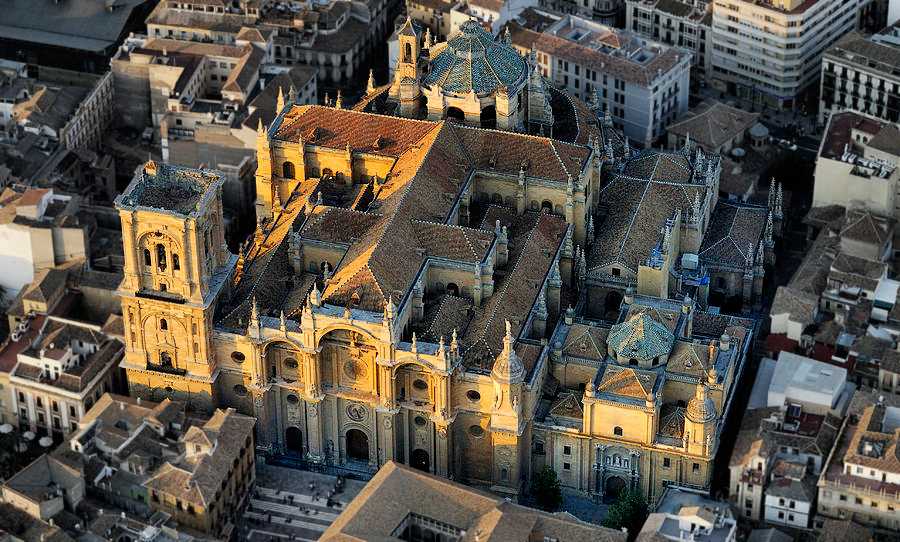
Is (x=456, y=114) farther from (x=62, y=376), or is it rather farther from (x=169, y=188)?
(x=62, y=376)

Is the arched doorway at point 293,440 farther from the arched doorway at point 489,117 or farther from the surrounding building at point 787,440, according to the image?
the surrounding building at point 787,440

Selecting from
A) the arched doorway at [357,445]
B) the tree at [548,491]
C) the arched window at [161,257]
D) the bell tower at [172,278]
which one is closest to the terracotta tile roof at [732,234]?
the tree at [548,491]

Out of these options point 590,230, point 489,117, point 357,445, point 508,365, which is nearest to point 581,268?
point 590,230

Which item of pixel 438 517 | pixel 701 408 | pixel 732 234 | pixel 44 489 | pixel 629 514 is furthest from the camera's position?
pixel 732 234

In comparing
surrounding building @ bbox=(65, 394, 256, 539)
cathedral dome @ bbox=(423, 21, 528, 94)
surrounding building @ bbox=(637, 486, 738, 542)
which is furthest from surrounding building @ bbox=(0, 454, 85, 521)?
cathedral dome @ bbox=(423, 21, 528, 94)

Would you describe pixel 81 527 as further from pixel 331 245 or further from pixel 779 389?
pixel 779 389

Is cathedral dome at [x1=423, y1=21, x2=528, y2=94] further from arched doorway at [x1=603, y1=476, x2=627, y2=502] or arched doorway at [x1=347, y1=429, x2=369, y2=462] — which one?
arched doorway at [x1=603, y1=476, x2=627, y2=502]

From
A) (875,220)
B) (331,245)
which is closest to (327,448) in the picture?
(331,245)
